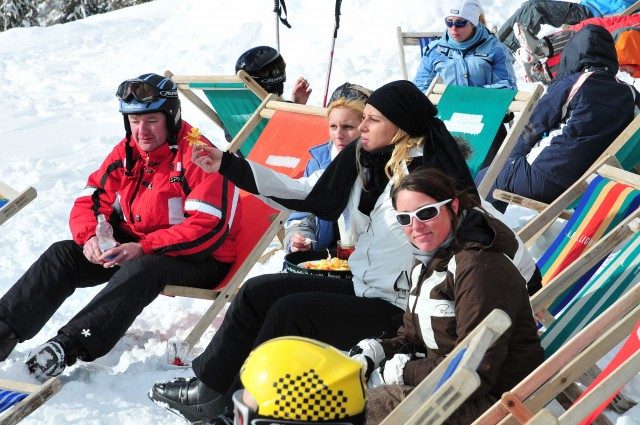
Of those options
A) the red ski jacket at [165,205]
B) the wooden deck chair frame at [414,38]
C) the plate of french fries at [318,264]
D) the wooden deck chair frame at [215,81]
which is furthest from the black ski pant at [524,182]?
the wooden deck chair frame at [414,38]

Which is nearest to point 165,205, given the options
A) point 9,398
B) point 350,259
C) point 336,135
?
point 336,135

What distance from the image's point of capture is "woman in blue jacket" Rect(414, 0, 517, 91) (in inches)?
250

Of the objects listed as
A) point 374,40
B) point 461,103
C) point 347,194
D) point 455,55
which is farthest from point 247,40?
point 347,194

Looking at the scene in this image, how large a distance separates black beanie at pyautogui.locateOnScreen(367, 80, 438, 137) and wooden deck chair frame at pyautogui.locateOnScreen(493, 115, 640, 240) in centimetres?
116

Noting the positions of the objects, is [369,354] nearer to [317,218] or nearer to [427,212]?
[427,212]

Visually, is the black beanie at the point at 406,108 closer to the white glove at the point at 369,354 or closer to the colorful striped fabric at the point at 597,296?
the colorful striped fabric at the point at 597,296

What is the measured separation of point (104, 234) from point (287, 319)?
161 cm

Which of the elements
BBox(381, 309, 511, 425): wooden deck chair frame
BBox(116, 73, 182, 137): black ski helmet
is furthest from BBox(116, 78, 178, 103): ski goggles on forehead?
BBox(381, 309, 511, 425): wooden deck chair frame

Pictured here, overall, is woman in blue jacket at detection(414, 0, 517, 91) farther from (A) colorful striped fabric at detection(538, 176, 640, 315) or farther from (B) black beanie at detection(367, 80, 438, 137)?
(B) black beanie at detection(367, 80, 438, 137)

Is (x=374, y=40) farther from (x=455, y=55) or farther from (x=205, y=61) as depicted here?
(x=455, y=55)

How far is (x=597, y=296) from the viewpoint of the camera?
366 cm

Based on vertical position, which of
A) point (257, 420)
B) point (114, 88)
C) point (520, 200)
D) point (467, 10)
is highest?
point (257, 420)

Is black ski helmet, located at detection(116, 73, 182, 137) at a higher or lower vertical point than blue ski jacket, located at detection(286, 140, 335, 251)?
higher

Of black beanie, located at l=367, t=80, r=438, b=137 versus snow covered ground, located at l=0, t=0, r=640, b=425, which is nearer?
black beanie, located at l=367, t=80, r=438, b=137
